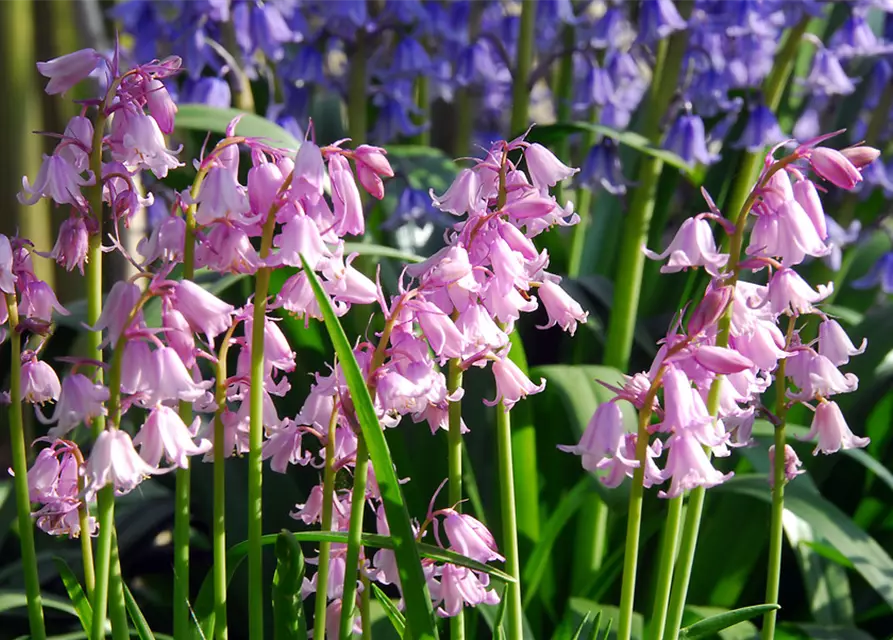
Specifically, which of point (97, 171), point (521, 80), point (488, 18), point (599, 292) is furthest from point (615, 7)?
point (97, 171)

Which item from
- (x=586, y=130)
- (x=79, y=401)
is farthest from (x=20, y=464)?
(x=586, y=130)

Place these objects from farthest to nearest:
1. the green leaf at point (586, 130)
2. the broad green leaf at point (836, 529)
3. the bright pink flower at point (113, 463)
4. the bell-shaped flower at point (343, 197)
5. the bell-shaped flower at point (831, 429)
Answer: the green leaf at point (586, 130)
the broad green leaf at point (836, 529)
the bell-shaped flower at point (831, 429)
the bell-shaped flower at point (343, 197)
the bright pink flower at point (113, 463)

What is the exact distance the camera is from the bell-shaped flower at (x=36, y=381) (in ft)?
3.85

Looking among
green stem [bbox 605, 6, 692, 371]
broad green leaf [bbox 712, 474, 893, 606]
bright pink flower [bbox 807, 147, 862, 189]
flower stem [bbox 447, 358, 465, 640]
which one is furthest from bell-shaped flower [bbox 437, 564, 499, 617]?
green stem [bbox 605, 6, 692, 371]

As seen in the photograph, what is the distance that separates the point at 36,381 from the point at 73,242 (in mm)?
199

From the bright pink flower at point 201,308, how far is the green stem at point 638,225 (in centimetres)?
183

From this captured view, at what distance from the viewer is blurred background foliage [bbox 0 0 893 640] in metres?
2.18

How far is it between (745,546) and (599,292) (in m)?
0.88

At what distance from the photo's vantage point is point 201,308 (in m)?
0.98

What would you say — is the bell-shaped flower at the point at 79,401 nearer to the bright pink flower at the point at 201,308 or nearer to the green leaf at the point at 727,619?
the bright pink flower at the point at 201,308

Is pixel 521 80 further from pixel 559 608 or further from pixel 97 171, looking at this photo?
pixel 97 171

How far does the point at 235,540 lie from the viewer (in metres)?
2.42

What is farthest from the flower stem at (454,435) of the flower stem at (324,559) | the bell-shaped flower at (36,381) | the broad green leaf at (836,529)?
the broad green leaf at (836,529)

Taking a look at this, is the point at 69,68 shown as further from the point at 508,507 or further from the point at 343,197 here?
the point at 508,507
